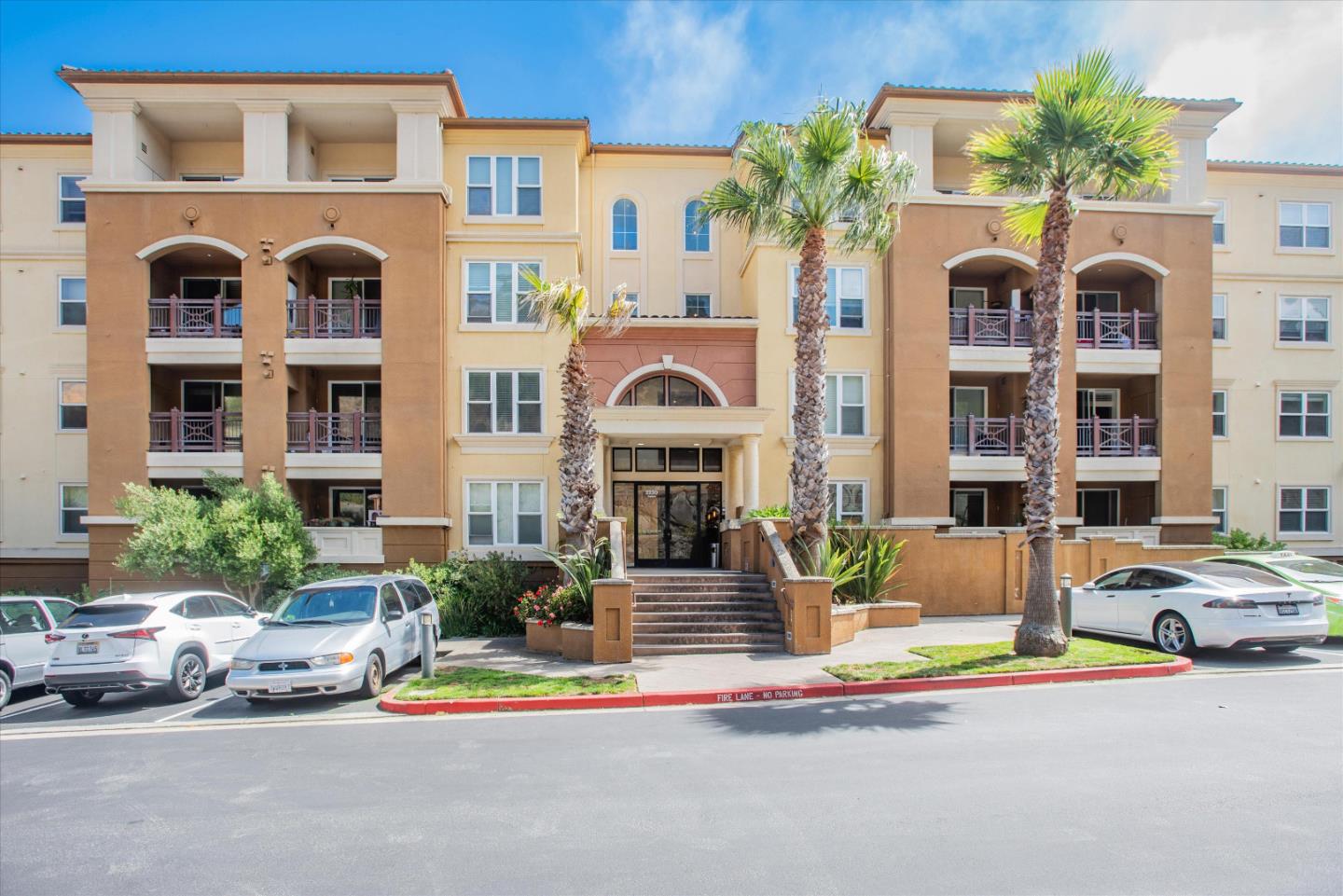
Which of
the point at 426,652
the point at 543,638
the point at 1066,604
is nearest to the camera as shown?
the point at 426,652

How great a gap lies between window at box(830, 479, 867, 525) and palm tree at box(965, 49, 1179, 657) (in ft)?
27.9

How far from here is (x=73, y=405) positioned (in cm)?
2278

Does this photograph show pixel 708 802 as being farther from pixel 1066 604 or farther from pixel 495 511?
pixel 495 511

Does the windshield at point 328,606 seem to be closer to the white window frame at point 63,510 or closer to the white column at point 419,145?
the white column at point 419,145

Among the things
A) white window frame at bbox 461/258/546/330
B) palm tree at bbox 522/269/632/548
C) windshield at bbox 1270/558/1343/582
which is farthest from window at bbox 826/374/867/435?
windshield at bbox 1270/558/1343/582

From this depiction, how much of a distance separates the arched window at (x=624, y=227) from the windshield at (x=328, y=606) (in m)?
14.3

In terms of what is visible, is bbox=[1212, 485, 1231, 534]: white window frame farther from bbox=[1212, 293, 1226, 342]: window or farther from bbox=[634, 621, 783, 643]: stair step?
bbox=[634, 621, 783, 643]: stair step

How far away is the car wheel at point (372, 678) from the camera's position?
38.4 feet

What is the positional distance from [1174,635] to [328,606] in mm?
13257

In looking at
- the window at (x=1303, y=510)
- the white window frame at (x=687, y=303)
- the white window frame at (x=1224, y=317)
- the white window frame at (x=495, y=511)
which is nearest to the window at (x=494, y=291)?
the white window frame at (x=495, y=511)

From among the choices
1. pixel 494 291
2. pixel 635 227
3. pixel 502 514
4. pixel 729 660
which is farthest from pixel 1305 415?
pixel 494 291

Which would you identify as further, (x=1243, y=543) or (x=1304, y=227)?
(x=1304, y=227)

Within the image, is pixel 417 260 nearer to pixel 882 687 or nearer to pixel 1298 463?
pixel 882 687

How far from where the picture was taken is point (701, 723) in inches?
392
